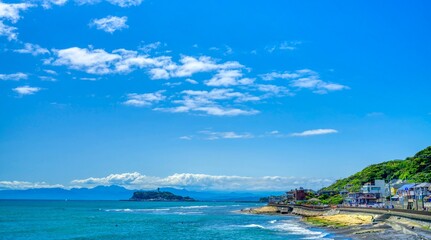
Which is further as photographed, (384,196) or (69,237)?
(384,196)

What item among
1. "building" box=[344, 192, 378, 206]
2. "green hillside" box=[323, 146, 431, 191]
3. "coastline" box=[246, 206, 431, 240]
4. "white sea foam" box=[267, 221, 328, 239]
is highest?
"green hillside" box=[323, 146, 431, 191]

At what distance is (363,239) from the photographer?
49.7 meters

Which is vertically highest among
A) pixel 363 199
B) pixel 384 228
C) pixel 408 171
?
pixel 408 171

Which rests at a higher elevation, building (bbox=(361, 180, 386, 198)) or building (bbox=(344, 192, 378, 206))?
building (bbox=(361, 180, 386, 198))

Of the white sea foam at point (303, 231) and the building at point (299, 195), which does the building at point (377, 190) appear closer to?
the building at point (299, 195)

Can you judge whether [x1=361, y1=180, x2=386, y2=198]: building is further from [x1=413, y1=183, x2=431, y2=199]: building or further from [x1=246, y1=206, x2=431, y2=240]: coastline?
[x1=246, y1=206, x2=431, y2=240]: coastline

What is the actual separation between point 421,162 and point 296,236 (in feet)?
354

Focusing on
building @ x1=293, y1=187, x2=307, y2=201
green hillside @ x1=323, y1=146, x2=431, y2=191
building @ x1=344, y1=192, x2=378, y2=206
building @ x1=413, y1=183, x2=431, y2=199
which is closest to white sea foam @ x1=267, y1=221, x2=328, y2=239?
building @ x1=413, y1=183, x2=431, y2=199

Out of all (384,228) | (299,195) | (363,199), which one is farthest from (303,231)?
(299,195)

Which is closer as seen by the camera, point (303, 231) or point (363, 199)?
point (303, 231)

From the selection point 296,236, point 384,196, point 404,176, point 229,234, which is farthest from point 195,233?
point 404,176

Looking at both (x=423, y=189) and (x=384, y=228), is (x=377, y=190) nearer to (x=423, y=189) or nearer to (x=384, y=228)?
(x=423, y=189)

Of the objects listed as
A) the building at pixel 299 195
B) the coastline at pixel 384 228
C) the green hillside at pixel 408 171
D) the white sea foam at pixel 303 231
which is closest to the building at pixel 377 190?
the green hillside at pixel 408 171

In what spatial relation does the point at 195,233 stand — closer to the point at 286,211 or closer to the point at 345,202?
the point at 286,211
